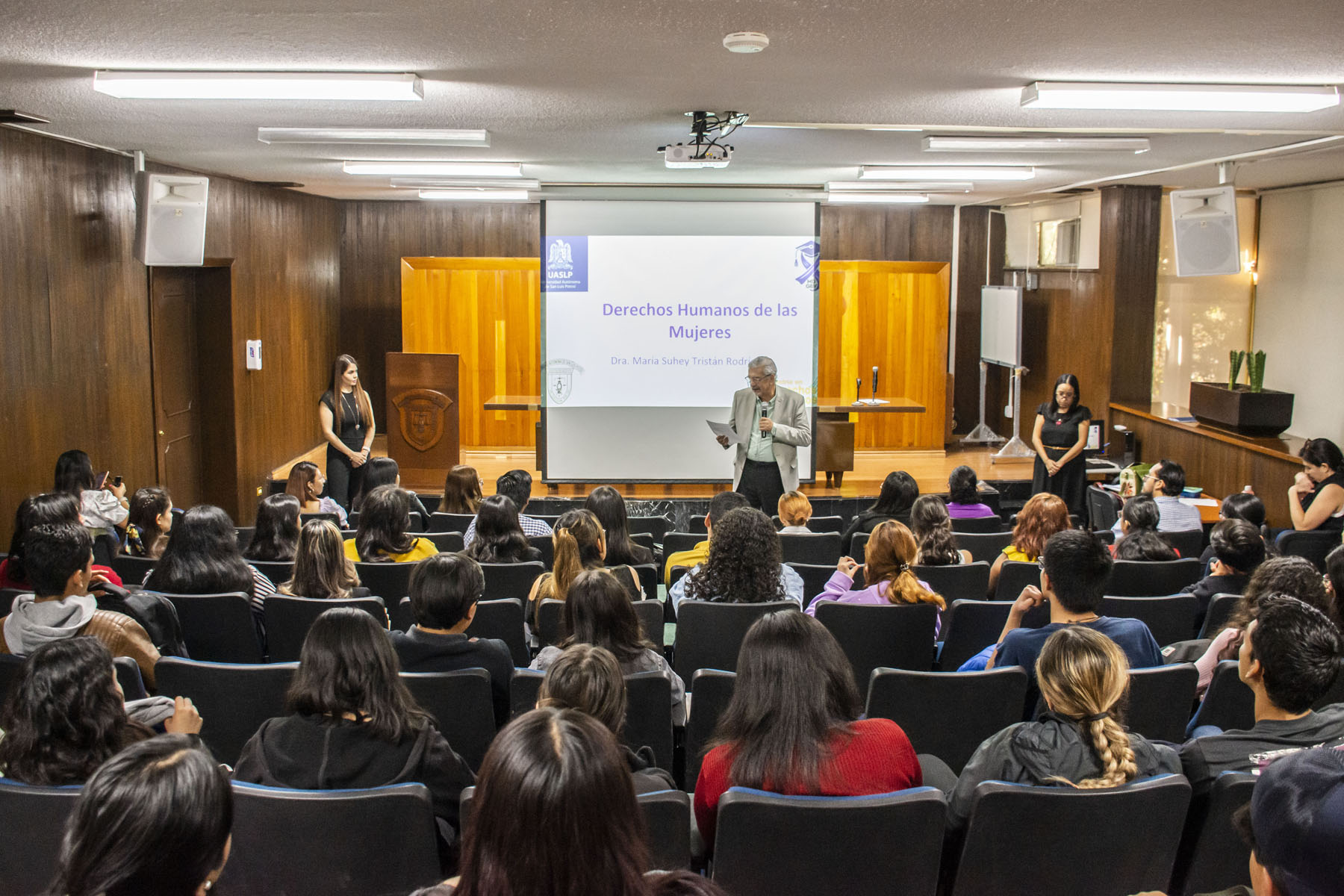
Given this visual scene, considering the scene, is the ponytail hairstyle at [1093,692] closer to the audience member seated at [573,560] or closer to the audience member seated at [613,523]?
the audience member seated at [573,560]

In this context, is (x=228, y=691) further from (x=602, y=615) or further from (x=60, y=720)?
(x=602, y=615)

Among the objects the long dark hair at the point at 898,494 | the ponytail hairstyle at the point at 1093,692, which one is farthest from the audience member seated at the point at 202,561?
the long dark hair at the point at 898,494

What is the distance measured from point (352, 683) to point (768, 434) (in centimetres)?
517

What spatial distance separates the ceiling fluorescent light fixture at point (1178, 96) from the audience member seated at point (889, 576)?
86.0 inches

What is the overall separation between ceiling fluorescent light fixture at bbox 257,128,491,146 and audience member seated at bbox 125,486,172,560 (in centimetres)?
241

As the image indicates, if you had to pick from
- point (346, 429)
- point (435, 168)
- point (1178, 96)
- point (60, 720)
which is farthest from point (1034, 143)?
point (60, 720)

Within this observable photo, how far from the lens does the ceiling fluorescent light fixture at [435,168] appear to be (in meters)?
8.30

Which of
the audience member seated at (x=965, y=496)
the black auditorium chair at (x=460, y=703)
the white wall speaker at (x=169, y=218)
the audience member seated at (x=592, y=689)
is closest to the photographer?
the audience member seated at (x=592, y=689)

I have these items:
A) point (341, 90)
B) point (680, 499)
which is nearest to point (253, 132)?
point (341, 90)

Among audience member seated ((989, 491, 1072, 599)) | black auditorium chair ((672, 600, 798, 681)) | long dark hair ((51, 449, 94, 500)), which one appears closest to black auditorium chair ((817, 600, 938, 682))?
black auditorium chair ((672, 600, 798, 681))

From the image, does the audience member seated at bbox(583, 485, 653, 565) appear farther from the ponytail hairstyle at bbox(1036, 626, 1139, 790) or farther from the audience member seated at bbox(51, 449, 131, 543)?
the ponytail hairstyle at bbox(1036, 626, 1139, 790)

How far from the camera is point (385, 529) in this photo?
191 inches

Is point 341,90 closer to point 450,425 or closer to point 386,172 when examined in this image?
point 386,172

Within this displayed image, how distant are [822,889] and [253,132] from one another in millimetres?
5868
